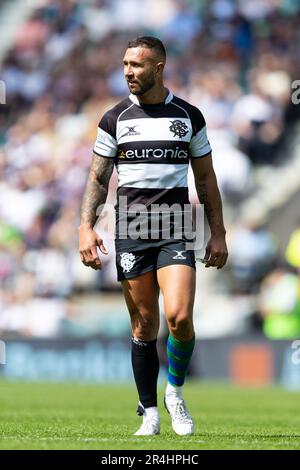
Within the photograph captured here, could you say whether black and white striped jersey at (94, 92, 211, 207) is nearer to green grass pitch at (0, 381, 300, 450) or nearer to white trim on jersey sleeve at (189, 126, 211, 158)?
white trim on jersey sleeve at (189, 126, 211, 158)

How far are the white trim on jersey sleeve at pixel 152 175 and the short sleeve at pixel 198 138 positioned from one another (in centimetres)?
17

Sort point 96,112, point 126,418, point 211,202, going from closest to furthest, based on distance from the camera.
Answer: point 211,202
point 126,418
point 96,112

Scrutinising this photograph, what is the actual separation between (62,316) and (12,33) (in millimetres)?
7448

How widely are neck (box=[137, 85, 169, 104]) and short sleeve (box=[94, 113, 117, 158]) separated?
25 cm

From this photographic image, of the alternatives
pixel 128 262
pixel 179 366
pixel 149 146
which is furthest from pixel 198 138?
pixel 179 366

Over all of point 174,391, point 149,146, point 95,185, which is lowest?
point 174,391

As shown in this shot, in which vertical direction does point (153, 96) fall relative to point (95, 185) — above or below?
above

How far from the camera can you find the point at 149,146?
7457 millimetres

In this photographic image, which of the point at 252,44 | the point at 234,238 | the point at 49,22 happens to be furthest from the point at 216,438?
the point at 49,22

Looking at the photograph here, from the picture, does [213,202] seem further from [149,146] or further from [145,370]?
[145,370]

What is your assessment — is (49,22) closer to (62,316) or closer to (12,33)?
(12,33)

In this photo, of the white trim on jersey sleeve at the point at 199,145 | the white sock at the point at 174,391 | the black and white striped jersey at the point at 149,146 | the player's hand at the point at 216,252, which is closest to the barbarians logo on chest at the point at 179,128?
the black and white striped jersey at the point at 149,146

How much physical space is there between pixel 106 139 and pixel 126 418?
3042 mm

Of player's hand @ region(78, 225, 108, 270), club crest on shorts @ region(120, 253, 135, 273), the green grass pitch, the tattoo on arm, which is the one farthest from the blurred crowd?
player's hand @ region(78, 225, 108, 270)
